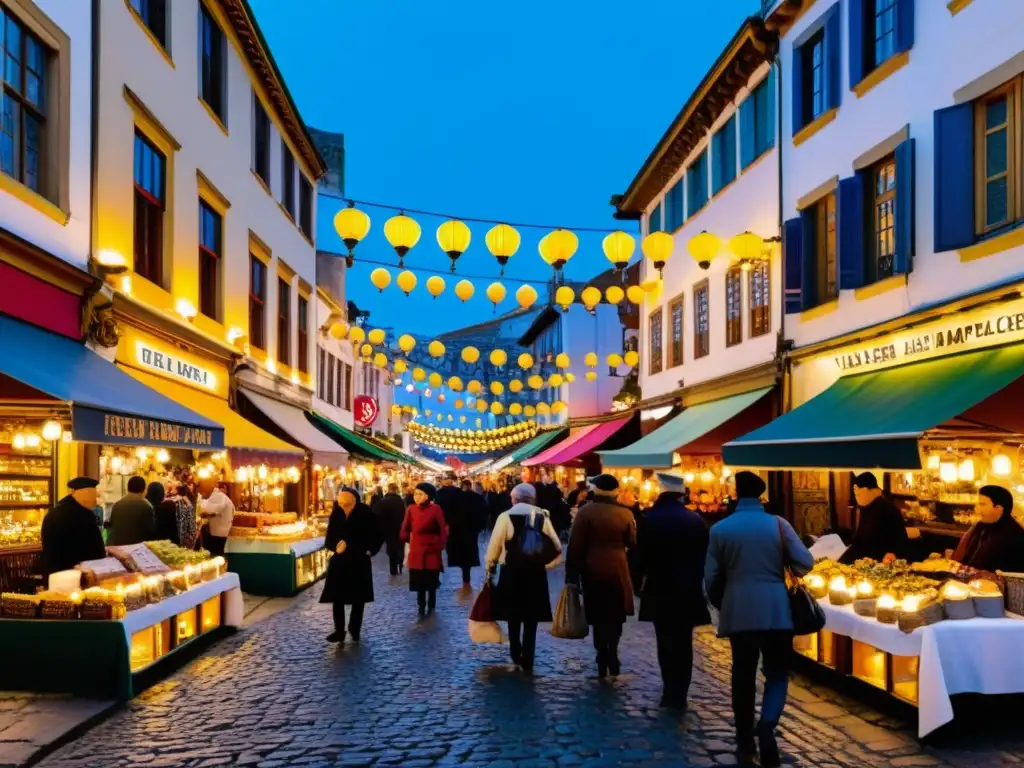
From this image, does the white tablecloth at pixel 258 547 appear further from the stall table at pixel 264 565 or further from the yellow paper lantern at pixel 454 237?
the yellow paper lantern at pixel 454 237

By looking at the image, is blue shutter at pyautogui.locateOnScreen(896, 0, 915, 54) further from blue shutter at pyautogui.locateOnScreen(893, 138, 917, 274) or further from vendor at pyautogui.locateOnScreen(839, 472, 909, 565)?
vendor at pyautogui.locateOnScreen(839, 472, 909, 565)

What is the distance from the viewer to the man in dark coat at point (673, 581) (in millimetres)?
8297

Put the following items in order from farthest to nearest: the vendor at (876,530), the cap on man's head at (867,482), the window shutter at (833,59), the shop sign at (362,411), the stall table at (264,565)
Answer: the shop sign at (362,411) → the stall table at (264,565) → the window shutter at (833,59) → the cap on man's head at (867,482) → the vendor at (876,530)

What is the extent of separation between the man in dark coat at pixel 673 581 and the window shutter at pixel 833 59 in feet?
29.9

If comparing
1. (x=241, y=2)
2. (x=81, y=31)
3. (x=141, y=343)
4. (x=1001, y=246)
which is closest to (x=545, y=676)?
(x=1001, y=246)

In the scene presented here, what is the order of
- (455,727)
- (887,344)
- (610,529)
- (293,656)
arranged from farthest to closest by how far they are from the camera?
1. (887,344)
2. (293,656)
3. (610,529)
4. (455,727)

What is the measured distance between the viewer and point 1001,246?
427 inches

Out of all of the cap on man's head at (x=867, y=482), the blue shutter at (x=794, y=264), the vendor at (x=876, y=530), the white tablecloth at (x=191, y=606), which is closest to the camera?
the white tablecloth at (x=191, y=606)

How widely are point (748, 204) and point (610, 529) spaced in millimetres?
11525

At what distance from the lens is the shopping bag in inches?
367

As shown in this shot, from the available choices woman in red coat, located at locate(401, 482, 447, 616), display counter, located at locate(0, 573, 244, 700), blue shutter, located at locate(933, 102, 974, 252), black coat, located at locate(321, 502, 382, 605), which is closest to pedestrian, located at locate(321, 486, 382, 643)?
black coat, located at locate(321, 502, 382, 605)

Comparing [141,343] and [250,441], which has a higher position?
[141,343]

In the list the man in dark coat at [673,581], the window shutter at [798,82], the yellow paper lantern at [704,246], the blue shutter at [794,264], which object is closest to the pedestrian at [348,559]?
the man in dark coat at [673,581]

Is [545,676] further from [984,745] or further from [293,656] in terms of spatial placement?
[984,745]
